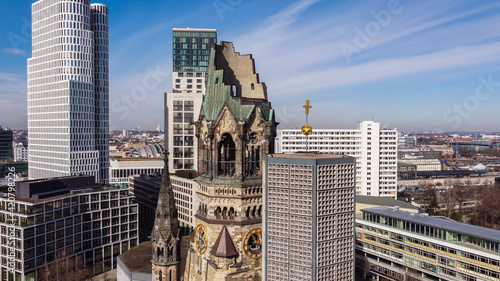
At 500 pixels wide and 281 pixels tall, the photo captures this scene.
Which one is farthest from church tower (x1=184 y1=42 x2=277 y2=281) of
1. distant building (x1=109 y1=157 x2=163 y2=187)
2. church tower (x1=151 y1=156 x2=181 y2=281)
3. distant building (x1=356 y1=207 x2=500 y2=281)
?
distant building (x1=109 y1=157 x2=163 y2=187)

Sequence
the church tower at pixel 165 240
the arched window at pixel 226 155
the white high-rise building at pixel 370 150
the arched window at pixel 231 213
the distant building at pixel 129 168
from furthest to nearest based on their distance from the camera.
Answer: the distant building at pixel 129 168 < the white high-rise building at pixel 370 150 < the church tower at pixel 165 240 < the arched window at pixel 226 155 < the arched window at pixel 231 213

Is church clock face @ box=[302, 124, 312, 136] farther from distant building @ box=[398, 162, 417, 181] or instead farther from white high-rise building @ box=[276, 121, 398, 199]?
distant building @ box=[398, 162, 417, 181]

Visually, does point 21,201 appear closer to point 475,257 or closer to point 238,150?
point 238,150

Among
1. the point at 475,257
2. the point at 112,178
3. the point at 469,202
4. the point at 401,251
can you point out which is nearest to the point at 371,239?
the point at 401,251

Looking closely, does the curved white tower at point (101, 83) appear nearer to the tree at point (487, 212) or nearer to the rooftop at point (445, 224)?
the rooftop at point (445, 224)

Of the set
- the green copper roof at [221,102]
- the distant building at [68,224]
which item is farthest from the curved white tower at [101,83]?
the green copper roof at [221,102]

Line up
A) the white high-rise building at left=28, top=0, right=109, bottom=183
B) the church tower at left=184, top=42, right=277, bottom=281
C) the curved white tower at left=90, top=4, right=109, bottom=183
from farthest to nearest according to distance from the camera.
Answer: the curved white tower at left=90, top=4, right=109, bottom=183, the white high-rise building at left=28, top=0, right=109, bottom=183, the church tower at left=184, top=42, right=277, bottom=281
